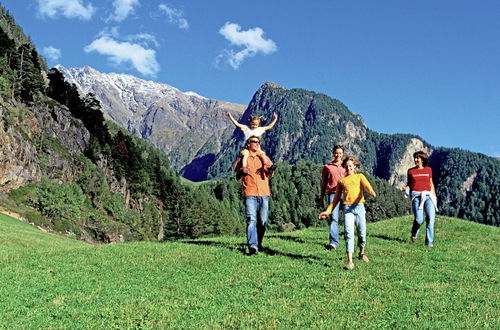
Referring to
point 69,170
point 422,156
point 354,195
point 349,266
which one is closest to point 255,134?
point 354,195

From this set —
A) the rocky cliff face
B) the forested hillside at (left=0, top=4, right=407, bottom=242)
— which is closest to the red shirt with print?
the forested hillside at (left=0, top=4, right=407, bottom=242)

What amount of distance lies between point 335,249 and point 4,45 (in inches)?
4807

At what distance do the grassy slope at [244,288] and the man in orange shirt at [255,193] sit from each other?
90 centimetres

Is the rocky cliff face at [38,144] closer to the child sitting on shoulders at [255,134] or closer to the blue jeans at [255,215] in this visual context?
the child sitting on shoulders at [255,134]

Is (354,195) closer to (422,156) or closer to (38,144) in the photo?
(422,156)

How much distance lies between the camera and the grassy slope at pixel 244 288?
8.90m

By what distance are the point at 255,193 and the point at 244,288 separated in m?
4.54

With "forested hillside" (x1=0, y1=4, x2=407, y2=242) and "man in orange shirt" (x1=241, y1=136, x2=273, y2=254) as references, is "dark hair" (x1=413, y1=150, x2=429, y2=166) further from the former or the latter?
"forested hillside" (x1=0, y1=4, x2=407, y2=242)

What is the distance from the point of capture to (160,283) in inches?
468

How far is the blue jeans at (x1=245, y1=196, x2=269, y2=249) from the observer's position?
1509 centimetres

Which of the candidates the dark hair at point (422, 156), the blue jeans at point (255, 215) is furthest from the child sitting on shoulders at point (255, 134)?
the dark hair at point (422, 156)

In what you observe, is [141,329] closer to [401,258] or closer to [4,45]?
[401,258]

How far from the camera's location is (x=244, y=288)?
36.8 feet

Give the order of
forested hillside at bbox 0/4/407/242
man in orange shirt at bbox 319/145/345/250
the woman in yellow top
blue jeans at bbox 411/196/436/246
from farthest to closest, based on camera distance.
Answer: forested hillside at bbox 0/4/407/242
blue jeans at bbox 411/196/436/246
man in orange shirt at bbox 319/145/345/250
the woman in yellow top
